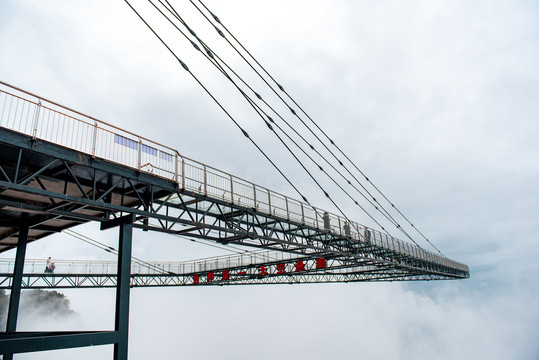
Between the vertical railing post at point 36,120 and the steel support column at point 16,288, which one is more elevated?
the vertical railing post at point 36,120

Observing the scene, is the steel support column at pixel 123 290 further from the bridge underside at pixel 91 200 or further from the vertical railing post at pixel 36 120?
the vertical railing post at pixel 36 120

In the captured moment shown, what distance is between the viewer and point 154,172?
15.3m

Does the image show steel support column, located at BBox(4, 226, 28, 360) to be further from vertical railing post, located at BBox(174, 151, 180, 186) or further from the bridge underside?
vertical railing post, located at BBox(174, 151, 180, 186)

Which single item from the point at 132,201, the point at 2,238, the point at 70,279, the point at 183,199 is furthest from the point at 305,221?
the point at 70,279

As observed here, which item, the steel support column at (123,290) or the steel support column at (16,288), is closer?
the steel support column at (123,290)

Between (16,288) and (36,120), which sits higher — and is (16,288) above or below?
below

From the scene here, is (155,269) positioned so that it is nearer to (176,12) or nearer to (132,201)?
(132,201)

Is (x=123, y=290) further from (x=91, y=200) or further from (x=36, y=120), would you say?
(x=36, y=120)

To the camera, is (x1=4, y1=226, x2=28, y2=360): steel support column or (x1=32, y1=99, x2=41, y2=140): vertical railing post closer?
(x1=32, y1=99, x2=41, y2=140): vertical railing post

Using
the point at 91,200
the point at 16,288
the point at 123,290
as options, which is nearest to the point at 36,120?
the point at 91,200

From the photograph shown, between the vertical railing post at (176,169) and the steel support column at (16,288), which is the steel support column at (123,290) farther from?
the steel support column at (16,288)

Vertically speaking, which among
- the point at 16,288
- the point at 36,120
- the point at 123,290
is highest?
the point at 36,120

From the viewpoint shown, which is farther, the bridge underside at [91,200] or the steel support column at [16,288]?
the steel support column at [16,288]

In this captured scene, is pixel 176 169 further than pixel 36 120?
Yes
